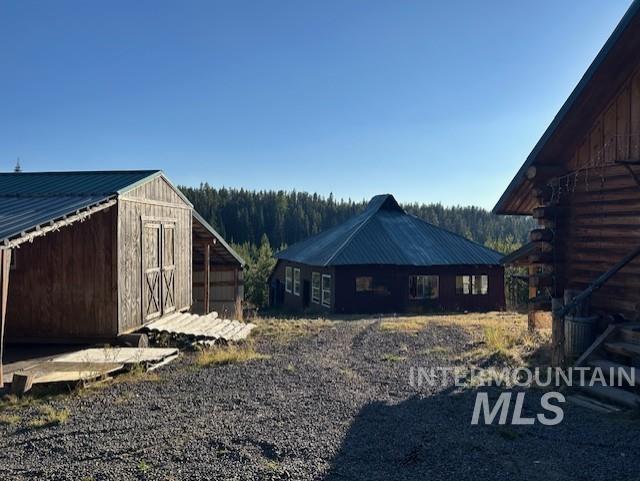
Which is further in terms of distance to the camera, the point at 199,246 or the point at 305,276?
the point at 305,276

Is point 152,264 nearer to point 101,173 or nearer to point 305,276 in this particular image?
point 101,173

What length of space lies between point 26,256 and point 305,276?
67.5ft

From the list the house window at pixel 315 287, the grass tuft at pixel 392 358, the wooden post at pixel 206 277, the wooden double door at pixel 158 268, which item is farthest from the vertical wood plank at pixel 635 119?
the house window at pixel 315 287

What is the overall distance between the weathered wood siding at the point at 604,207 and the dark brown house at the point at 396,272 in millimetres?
17077

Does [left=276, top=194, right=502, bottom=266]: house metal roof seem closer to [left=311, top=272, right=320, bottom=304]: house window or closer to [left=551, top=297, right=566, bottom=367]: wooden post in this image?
Answer: [left=311, top=272, right=320, bottom=304]: house window

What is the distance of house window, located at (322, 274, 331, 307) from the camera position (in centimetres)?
2867

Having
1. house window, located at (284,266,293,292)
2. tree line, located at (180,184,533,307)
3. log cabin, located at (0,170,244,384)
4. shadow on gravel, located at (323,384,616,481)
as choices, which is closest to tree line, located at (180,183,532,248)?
tree line, located at (180,184,533,307)

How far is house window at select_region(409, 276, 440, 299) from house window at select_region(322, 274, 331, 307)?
14.5ft

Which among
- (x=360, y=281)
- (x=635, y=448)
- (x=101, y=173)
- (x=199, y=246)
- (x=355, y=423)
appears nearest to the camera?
(x=635, y=448)

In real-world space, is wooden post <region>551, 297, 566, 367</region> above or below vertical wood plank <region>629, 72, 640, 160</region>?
below

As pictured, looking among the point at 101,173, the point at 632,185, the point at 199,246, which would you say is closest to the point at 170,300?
the point at 101,173

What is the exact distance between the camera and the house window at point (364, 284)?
2822 centimetres

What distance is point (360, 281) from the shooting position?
92.8 feet

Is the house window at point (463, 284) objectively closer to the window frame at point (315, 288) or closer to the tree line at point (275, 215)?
the window frame at point (315, 288)
